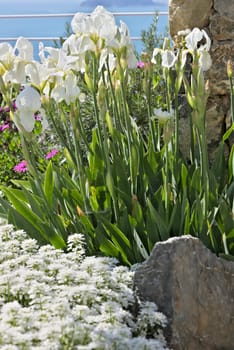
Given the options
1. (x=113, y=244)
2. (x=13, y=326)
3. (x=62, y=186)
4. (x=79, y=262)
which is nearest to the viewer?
(x=13, y=326)

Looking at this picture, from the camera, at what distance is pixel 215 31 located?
3865mm

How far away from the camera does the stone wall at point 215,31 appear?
12.6ft

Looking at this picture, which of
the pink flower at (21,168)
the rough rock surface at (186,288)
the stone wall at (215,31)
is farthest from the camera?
the pink flower at (21,168)

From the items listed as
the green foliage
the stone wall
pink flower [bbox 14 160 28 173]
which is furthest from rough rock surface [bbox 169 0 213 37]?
pink flower [bbox 14 160 28 173]

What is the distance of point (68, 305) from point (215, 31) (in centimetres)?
220

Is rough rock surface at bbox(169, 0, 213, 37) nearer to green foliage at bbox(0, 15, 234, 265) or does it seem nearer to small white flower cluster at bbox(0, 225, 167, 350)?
green foliage at bbox(0, 15, 234, 265)

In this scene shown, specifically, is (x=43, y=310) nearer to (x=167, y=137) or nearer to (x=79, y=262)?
(x=79, y=262)

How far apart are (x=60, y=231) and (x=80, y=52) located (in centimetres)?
75

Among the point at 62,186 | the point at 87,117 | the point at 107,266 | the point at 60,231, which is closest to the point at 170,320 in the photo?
the point at 107,266

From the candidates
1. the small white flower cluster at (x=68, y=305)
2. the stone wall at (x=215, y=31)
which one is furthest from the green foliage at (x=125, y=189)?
the stone wall at (x=215, y=31)

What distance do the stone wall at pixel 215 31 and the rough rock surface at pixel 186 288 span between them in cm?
154

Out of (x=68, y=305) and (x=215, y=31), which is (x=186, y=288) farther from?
(x=215, y=31)

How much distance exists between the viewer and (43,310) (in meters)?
2.16

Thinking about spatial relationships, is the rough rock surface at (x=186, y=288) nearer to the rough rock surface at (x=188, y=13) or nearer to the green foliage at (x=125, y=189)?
the green foliage at (x=125, y=189)
